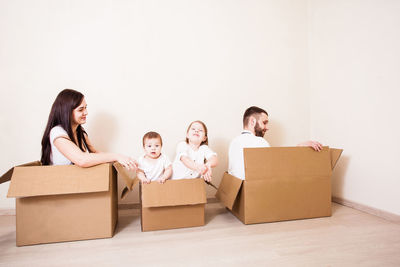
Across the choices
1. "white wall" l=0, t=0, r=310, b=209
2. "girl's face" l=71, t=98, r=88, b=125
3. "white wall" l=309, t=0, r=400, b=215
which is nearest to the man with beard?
"white wall" l=0, t=0, r=310, b=209

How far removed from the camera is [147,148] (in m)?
1.50

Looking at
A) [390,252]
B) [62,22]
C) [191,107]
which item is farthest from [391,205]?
[62,22]

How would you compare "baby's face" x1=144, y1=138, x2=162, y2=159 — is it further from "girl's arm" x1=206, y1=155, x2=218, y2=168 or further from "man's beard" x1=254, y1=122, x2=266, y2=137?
"man's beard" x1=254, y1=122, x2=266, y2=137

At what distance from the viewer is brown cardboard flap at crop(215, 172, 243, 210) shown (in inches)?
56.2

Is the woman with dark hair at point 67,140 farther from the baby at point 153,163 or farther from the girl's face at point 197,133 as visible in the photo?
the girl's face at point 197,133

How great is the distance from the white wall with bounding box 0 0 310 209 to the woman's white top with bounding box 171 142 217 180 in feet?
0.99

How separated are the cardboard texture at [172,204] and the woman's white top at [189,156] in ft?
0.85

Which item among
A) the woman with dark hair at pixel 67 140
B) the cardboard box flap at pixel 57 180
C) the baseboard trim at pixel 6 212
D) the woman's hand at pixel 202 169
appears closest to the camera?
the cardboard box flap at pixel 57 180

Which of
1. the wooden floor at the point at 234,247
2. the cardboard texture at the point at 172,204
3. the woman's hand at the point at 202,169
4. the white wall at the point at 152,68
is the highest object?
the white wall at the point at 152,68

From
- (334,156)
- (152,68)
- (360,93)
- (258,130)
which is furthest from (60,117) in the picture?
(360,93)

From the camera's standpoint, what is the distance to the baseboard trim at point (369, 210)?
1.42 metres

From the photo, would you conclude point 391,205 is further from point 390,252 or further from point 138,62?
point 138,62

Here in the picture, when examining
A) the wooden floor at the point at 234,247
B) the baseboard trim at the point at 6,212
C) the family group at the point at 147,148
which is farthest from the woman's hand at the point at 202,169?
the baseboard trim at the point at 6,212

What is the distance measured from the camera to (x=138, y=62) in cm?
185
